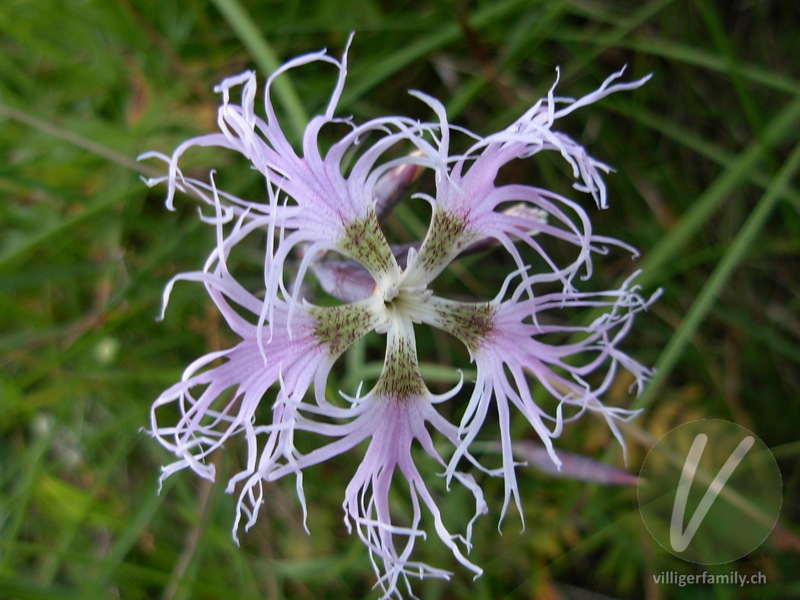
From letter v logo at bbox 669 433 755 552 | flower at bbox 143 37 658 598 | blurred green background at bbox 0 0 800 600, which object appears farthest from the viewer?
blurred green background at bbox 0 0 800 600

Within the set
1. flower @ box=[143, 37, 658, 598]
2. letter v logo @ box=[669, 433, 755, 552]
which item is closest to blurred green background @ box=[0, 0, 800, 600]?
letter v logo @ box=[669, 433, 755, 552]

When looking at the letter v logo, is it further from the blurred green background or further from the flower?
the flower

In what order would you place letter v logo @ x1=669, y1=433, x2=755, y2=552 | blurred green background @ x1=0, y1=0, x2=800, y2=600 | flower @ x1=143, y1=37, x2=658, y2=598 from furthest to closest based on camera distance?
blurred green background @ x1=0, y1=0, x2=800, y2=600, letter v logo @ x1=669, y1=433, x2=755, y2=552, flower @ x1=143, y1=37, x2=658, y2=598

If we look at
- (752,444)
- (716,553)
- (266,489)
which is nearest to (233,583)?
(266,489)

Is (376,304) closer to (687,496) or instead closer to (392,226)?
(392,226)

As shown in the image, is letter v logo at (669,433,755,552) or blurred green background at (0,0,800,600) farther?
blurred green background at (0,0,800,600)

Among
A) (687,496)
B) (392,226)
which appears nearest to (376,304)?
(392,226)

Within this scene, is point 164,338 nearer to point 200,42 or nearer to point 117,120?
point 117,120

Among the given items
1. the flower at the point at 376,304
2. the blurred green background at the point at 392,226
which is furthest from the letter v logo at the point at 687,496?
the flower at the point at 376,304
